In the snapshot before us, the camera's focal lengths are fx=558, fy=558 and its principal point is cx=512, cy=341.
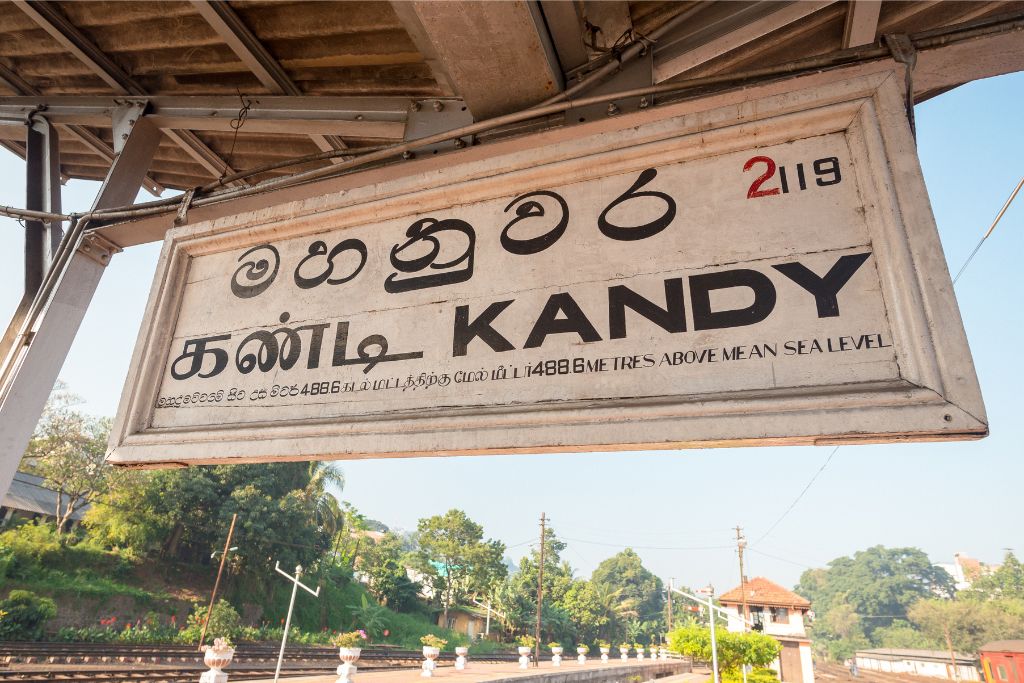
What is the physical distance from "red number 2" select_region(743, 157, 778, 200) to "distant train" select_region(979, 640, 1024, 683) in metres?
43.1

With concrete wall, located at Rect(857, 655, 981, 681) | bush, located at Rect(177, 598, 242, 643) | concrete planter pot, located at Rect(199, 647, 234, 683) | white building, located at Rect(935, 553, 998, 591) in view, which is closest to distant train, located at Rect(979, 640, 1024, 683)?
concrete wall, located at Rect(857, 655, 981, 681)

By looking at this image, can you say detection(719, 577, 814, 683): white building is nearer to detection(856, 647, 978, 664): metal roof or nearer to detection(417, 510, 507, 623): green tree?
detection(417, 510, 507, 623): green tree

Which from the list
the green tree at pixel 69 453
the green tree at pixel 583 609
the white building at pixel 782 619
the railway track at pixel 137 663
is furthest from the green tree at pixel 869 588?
the green tree at pixel 69 453

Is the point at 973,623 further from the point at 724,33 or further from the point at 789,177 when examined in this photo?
the point at 789,177

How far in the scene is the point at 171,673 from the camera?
15.4 meters

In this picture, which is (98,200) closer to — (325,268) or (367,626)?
(325,268)

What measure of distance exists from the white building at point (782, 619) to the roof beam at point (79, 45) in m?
33.7

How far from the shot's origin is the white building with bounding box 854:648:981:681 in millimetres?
47594

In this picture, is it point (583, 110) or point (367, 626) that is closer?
point (583, 110)

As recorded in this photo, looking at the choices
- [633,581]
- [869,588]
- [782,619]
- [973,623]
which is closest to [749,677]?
[782,619]

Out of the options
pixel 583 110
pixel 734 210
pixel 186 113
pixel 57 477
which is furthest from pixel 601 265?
pixel 57 477

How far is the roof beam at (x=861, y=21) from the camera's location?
1.64 metres

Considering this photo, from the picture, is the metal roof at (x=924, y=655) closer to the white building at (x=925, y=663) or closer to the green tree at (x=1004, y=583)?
the white building at (x=925, y=663)

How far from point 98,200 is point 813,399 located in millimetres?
3233
